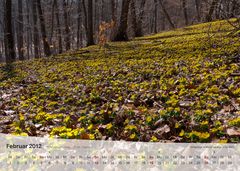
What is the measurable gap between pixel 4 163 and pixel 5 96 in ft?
11.0

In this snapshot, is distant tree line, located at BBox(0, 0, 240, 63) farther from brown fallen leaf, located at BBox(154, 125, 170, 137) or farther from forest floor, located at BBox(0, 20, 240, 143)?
brown fallen leaf, located at BBox(154, 125, 170, 137)

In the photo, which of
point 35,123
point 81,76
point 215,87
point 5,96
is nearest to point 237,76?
point 215,87

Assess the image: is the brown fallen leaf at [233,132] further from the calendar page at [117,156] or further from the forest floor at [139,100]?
the calendar page at [117,156]

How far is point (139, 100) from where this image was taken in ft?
14.0

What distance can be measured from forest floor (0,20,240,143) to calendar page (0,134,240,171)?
15 cm

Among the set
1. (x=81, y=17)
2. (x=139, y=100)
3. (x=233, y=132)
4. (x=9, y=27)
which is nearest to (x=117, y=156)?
(x=233, y=132)

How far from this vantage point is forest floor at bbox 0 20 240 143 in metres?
3.04

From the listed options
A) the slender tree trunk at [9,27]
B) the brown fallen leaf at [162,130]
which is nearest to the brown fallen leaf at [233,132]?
the brown fallen leaf at [162,130]

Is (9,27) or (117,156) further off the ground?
(9,27)

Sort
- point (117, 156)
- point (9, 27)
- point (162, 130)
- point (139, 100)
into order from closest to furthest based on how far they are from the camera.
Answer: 1. point (117, 156)
2. point (162, 130)
3. point (139, 100)
4. point (9, 27)

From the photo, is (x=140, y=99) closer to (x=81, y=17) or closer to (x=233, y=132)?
(x=233, y=132)

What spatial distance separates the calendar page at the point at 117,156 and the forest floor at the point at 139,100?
15 cm

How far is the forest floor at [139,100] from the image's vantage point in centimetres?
304

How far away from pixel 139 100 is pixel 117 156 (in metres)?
1.82
